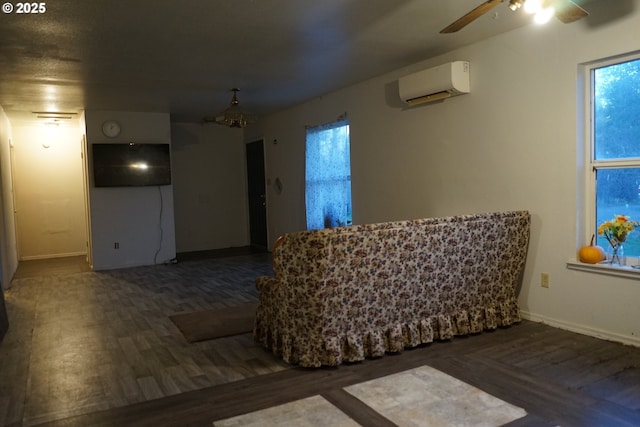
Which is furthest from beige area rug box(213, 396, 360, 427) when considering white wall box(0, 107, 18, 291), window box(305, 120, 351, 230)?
white wall box(0, 107, 18, 291)

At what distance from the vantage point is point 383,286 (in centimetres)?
307

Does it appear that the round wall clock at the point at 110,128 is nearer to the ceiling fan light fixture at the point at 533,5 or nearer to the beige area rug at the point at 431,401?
the beige area rug at the point at 431,401

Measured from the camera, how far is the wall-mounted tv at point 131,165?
676 centimetres

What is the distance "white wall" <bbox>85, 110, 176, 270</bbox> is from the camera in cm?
686

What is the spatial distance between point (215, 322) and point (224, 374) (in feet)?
3.72

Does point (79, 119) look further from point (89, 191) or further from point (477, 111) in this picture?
point (477, 111)

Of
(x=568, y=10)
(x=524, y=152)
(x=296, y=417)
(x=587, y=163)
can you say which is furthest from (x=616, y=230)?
(x=296, y=417)

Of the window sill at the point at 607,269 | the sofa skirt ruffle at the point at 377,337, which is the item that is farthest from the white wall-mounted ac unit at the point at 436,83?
the sofa skirt ruffle at the point at 377,337

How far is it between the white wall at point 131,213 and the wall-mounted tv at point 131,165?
14 centimetres

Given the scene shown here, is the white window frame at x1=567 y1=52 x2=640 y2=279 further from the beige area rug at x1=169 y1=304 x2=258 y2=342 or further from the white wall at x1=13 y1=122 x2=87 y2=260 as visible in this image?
the white wall at x1=13 y1=122 x2=87 y2=260

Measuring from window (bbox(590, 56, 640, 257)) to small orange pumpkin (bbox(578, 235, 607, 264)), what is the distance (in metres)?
0.12

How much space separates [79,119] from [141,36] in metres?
4.63

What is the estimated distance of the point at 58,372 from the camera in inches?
122

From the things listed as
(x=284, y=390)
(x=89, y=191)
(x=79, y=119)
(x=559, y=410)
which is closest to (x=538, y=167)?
(x=559, y=410)
